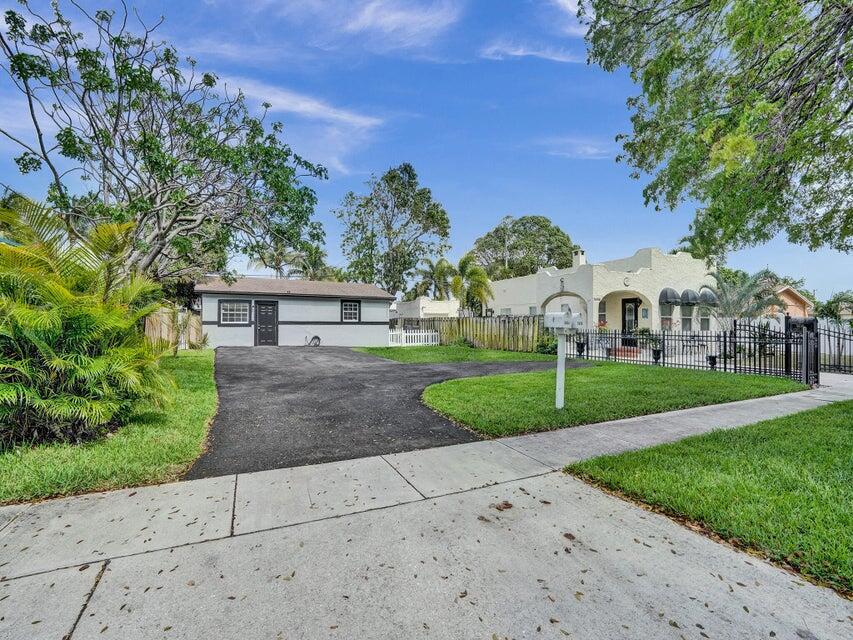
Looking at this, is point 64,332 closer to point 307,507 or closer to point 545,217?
point 307,507

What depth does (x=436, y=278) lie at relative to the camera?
30844 mm

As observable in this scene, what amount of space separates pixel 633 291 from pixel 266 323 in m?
17.7

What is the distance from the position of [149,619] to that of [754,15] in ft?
22.3

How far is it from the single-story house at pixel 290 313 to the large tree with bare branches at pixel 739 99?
50.4 ft

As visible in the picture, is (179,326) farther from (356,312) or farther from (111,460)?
(111,460)

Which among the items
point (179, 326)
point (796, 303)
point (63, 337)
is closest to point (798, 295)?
point (796, 303)

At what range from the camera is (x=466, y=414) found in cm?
593

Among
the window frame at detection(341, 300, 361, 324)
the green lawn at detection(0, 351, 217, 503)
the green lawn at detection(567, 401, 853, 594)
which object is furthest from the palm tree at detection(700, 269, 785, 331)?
the green lawn at detection(0, 351, 217, 503)

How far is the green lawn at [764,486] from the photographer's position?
2.57 metres

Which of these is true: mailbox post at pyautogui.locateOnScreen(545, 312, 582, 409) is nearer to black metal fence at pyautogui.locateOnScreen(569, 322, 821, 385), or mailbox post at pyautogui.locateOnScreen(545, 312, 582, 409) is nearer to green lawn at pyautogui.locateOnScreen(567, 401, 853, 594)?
green lawn at pyautogui.locateOnScreen(567, 401, 853, 594)

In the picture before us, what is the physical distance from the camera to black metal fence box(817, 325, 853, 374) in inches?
443

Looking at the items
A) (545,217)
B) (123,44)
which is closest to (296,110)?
(123,44)

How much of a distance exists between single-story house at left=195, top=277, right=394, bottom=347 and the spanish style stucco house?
29.7 feet

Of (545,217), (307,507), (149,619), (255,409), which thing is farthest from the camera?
(545,217)
